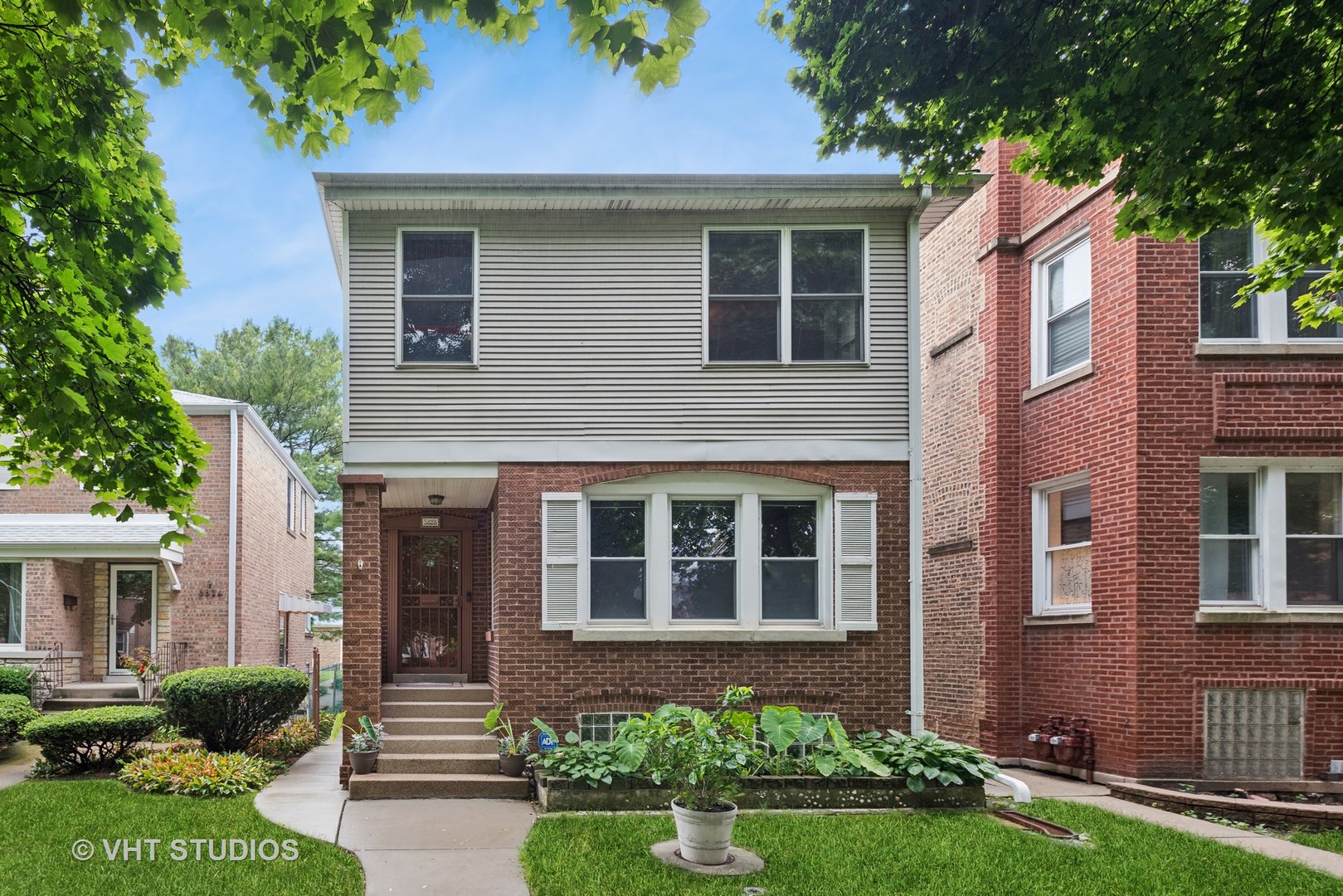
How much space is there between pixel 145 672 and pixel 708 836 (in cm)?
1191

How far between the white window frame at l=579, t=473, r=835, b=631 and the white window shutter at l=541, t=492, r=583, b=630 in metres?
0.11

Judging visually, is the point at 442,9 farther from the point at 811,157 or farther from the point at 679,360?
the point at 679,360

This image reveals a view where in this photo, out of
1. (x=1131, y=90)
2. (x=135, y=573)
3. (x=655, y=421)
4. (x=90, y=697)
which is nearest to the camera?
(x=1131, y=90)

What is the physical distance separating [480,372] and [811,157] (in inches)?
185

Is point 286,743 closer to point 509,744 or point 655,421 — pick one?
point 509,744

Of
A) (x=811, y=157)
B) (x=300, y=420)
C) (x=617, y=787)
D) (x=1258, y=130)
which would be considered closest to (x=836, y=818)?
(x=617, y=787)

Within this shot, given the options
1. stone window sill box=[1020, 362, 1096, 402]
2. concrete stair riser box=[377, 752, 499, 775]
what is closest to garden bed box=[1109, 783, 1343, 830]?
stone window sill box=[1020, 362, 1096, 402]

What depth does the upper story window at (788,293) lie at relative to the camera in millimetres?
11656

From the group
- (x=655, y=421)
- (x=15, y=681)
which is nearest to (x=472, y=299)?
(x=655, y=421)

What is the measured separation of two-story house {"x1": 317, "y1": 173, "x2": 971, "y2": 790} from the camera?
11.2 m

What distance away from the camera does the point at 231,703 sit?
491 inches

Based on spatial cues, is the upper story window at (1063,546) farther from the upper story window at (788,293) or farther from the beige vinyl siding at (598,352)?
the upper story window at (788,293)

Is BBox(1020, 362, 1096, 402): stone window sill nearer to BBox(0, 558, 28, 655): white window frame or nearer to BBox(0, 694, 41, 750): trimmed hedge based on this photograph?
BBox(0, 694, 41, 750): trimmed hedge

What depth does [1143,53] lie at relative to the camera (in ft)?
21.6
